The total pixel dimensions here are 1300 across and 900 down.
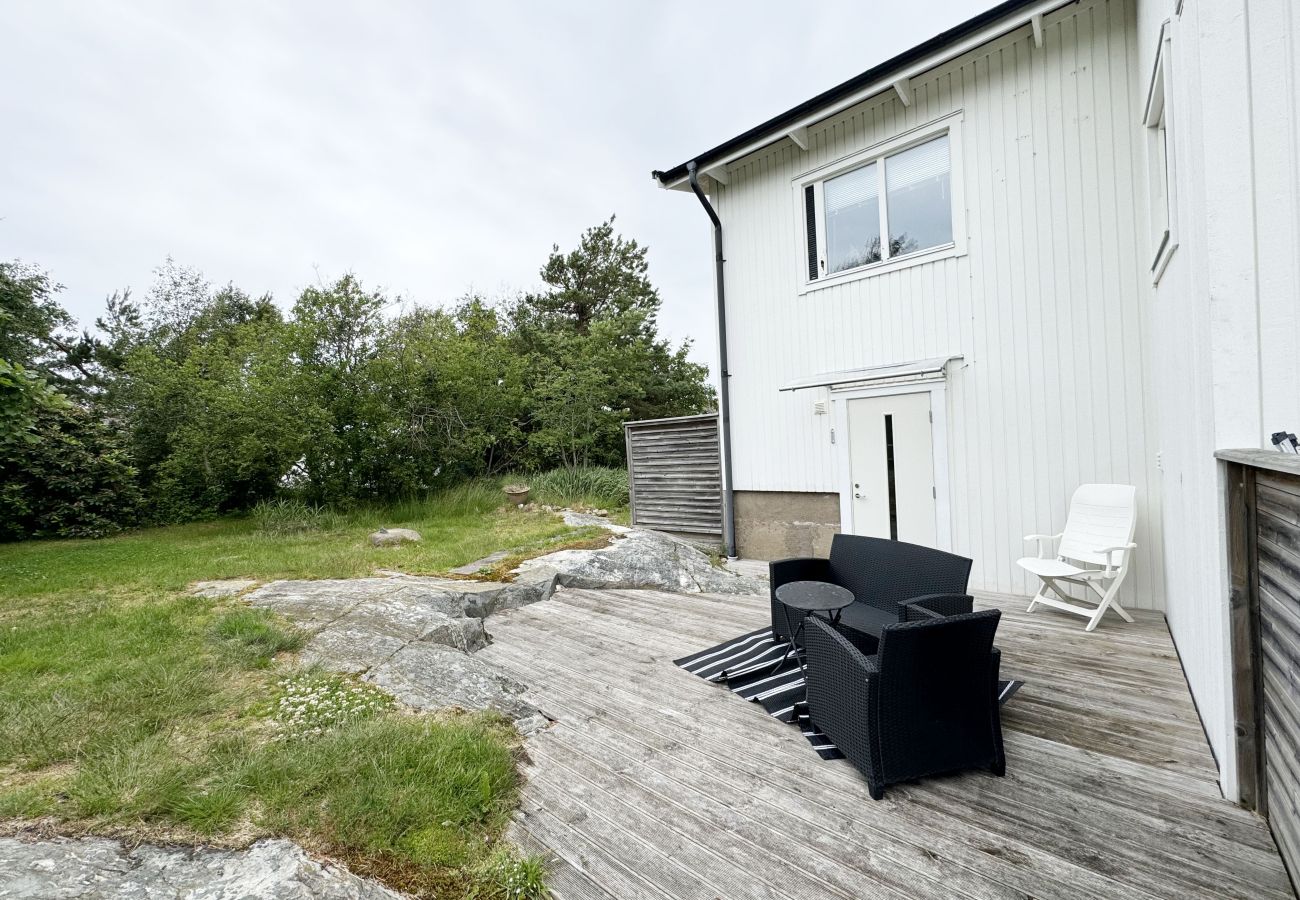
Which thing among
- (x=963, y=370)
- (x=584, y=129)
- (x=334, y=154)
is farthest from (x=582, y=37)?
(x=963, y=370)

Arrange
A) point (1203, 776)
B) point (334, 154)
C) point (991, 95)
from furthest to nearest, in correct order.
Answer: point (334, 154) < point (991, 95) < point (1203, 776)

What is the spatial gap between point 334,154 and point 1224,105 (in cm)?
1394

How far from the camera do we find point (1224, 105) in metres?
2.00

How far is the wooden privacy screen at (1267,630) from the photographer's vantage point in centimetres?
156

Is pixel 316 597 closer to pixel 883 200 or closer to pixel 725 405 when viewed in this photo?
pixel 725 405

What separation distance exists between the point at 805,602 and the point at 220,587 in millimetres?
5834

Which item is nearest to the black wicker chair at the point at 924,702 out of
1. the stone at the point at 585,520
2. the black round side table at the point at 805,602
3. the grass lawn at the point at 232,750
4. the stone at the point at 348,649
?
the black round side table at the point at 805,602

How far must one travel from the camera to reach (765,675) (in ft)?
11.3

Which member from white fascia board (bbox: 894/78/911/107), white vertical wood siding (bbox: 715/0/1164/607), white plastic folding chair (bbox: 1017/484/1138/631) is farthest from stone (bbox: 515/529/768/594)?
white fascia board (bbox: 894/78/911/107)

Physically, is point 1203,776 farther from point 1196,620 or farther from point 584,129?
point 584,129

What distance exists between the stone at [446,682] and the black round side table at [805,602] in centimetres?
164

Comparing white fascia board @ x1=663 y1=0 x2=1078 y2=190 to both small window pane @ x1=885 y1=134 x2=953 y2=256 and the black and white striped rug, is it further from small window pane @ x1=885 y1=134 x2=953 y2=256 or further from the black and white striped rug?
the black and white striped rug

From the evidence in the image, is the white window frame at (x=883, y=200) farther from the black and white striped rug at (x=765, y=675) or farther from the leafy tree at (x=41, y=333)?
the leafy tree at (x=41, y=333)

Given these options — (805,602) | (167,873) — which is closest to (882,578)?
(805,602)
